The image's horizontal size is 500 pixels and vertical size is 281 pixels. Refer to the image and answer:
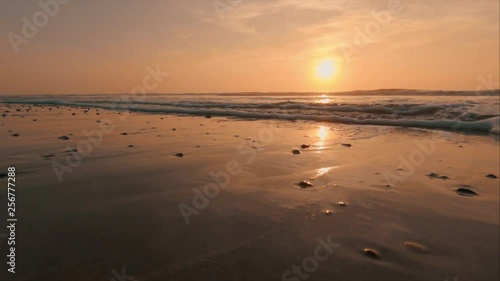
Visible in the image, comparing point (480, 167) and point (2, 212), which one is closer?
point (2, 212)

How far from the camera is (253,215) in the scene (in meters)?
3.01

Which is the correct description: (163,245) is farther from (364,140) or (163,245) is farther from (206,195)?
(364,140)

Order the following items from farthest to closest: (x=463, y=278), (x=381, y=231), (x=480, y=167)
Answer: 1. (x=480, y=167)
2. (x=381, y=231)
3. (x=463, y=278)

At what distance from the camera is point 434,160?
17.5 feet

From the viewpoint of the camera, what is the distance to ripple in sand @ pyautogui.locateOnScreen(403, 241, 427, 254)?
236 centimetres

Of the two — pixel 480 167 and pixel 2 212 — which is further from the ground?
pixel 480 167

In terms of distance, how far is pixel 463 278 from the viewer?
6.70 ft

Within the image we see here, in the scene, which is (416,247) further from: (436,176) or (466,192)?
(436,176)

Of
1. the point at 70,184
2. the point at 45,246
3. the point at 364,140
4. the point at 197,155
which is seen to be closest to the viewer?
the point at 45,246

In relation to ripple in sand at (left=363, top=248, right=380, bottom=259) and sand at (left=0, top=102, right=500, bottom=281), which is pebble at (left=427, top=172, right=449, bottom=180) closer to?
sand at (left=0, top=102, right=500, bottom=281)

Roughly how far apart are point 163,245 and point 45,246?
2.92 feet

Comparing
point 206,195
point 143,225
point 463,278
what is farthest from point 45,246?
point 463,278

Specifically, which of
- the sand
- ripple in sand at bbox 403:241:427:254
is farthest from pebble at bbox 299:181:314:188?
ripple in sand at bbox 403:241:427:254

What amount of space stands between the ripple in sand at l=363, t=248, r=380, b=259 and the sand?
16 mm
